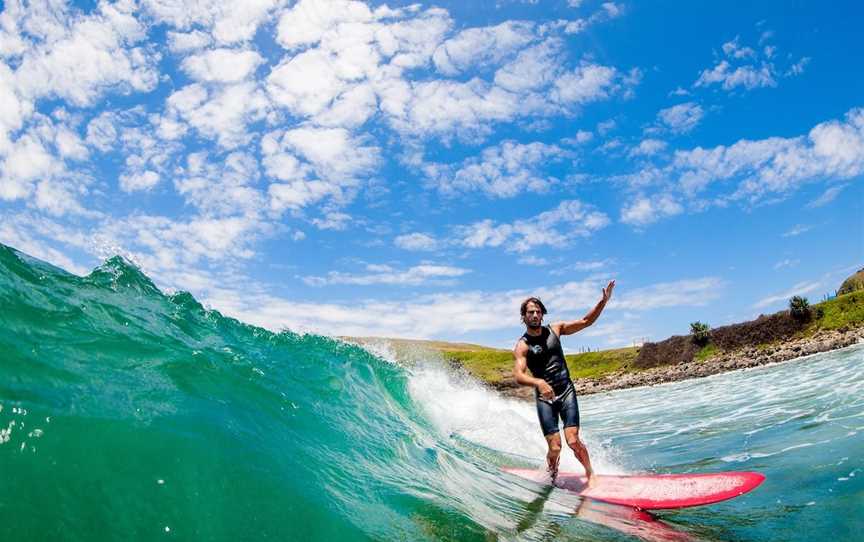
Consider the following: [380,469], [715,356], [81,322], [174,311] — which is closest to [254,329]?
[174,311]

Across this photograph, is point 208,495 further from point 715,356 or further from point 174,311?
point 715,356

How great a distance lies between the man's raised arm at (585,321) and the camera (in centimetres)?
782

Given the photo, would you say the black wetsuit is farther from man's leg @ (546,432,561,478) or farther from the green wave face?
the green wave face

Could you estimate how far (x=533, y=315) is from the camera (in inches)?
309

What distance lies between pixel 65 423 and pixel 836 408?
15.0 m

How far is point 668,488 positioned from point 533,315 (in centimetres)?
295

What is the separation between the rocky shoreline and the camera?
4265 cm

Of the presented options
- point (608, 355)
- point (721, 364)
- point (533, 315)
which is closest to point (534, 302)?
point (533, 315)

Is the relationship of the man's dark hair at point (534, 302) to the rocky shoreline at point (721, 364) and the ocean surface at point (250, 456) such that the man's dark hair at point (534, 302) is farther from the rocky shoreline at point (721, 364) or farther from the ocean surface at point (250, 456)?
the rocky shoreline at point (721, 364)

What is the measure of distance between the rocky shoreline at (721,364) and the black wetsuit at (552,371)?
42.9 m

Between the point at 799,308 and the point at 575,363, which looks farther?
the point at 575,363

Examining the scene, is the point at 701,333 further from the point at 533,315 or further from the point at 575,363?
the point at 533,315

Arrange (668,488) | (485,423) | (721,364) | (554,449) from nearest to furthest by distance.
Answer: (668,488) < (554,449) < (485,423) < (721,364)

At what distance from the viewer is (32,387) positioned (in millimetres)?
4809
